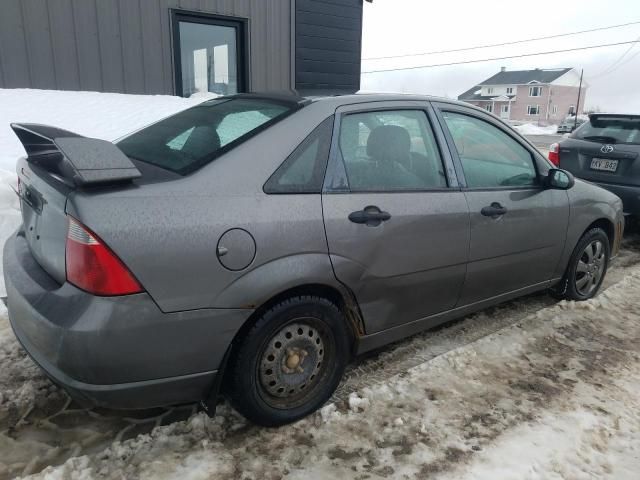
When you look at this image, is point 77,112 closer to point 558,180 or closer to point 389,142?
point 389,142

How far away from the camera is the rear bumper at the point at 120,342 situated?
6.31ft

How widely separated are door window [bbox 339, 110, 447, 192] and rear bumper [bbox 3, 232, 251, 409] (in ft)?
3.15

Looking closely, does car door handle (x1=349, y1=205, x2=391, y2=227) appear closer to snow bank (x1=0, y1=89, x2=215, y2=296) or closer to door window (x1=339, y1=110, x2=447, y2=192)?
door window (x1=339, y1=110, x2=447, y2=192)

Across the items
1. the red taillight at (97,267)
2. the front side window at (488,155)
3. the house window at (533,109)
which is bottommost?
the red taillight at (97,267)

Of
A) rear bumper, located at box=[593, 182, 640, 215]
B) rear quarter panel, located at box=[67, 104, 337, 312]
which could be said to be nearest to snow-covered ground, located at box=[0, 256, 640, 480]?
rear quarter panel, located at box=[67, 104, 337, 312]

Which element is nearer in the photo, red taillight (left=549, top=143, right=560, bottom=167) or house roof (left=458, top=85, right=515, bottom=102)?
red taillight (left=549, top=143, right=560, bottom=167)

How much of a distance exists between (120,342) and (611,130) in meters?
6.05

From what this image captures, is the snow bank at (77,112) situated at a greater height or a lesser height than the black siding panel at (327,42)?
lesser

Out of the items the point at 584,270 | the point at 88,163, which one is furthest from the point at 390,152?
the point at 584,270

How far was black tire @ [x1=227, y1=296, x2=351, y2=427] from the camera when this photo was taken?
2.29 meters

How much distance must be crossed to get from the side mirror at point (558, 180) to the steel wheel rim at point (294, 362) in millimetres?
1967

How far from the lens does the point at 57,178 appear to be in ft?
7.06

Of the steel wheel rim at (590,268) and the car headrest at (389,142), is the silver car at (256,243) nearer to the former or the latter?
the car headrest at (389,142)

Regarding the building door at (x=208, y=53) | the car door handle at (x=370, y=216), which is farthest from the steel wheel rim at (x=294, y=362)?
the building door at (x=208, y=53)
